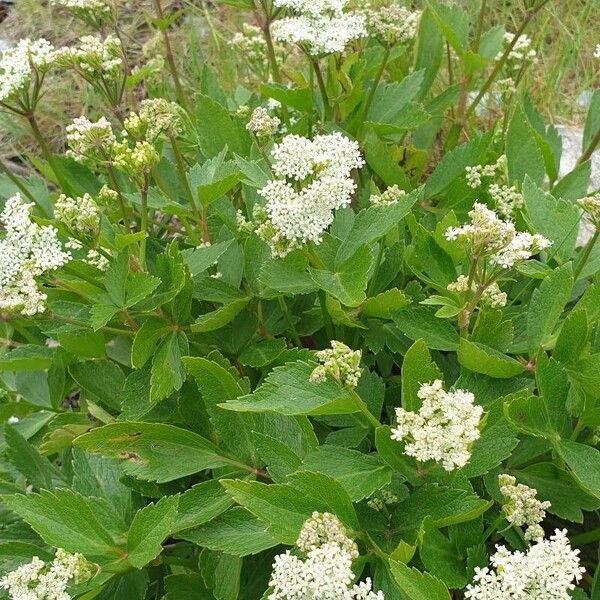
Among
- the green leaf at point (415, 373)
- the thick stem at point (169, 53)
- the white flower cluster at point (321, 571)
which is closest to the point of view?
the white flower cluster at point (321, 571)

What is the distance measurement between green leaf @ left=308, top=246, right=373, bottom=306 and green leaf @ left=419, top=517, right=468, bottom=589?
0.67 m

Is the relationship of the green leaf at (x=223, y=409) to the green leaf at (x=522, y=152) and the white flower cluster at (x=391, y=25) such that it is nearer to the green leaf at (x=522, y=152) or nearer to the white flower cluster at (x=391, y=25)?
the green leaf at (x=522, y=152)

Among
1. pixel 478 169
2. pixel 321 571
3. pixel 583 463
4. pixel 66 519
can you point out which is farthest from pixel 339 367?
pixel 478 169

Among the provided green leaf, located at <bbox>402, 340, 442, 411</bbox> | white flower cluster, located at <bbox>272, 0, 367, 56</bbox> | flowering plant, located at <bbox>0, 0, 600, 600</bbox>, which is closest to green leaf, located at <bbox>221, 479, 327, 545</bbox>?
flowering plant, located at <bbox>0, 0, 600, 600</bbox>

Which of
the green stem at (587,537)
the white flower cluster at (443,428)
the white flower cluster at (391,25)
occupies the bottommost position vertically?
the green stem at (587,537)

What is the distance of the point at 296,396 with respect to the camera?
2.02 m

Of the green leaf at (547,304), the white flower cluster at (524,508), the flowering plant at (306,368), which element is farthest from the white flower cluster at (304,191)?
the white flower cluster at (524,508)

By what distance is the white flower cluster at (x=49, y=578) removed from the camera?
187cm

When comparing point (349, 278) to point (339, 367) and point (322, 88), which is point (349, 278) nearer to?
point (339, 367)

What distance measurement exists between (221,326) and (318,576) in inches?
48.9

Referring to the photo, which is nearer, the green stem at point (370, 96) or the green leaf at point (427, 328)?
the green leaf at point (427, 328)

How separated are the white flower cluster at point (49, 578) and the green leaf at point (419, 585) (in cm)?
81

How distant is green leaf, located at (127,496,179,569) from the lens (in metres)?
1.98

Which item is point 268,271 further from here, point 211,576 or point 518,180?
point 518,180
